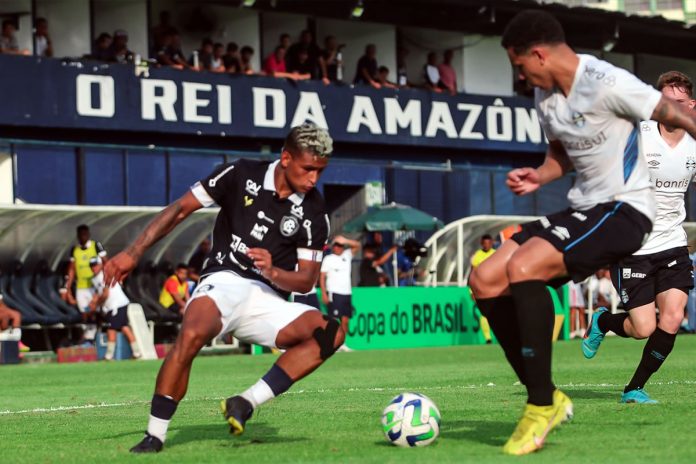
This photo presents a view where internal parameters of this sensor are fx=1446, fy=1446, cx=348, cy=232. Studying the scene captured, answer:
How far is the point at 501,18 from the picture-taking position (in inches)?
1622

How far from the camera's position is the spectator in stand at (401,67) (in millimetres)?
38781

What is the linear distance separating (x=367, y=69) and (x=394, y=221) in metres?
7.50

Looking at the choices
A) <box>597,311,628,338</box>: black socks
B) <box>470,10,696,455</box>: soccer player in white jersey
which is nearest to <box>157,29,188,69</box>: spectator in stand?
<box>597,311,628,338</box>: black socks

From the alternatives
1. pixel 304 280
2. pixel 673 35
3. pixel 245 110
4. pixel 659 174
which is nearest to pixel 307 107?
pixel 245 110

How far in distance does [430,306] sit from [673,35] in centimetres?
1837

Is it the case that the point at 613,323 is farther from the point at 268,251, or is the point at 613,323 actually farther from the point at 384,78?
the point at 384,78

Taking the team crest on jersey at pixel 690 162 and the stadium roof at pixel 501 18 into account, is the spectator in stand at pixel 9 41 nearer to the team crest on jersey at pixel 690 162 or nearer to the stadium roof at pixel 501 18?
the stadium roof at pixel 501 18

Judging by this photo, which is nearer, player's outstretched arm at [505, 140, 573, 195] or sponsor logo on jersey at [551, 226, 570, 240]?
sponsor logo on jersey at [551, 226, 570, 240]

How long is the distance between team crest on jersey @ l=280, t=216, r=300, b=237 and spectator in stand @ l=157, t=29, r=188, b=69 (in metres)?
25.2

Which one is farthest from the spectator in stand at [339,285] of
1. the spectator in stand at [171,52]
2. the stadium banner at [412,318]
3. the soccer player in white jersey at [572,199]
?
the soccer player in white jersey at [572,199]

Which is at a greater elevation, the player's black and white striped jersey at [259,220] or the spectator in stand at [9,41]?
the spectator in stand at [9,41]

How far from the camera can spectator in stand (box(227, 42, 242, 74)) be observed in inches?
1372

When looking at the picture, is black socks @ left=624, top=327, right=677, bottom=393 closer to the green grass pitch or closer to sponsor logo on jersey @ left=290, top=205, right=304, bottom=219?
the green grass pitch

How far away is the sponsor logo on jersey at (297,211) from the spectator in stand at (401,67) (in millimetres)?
30001
